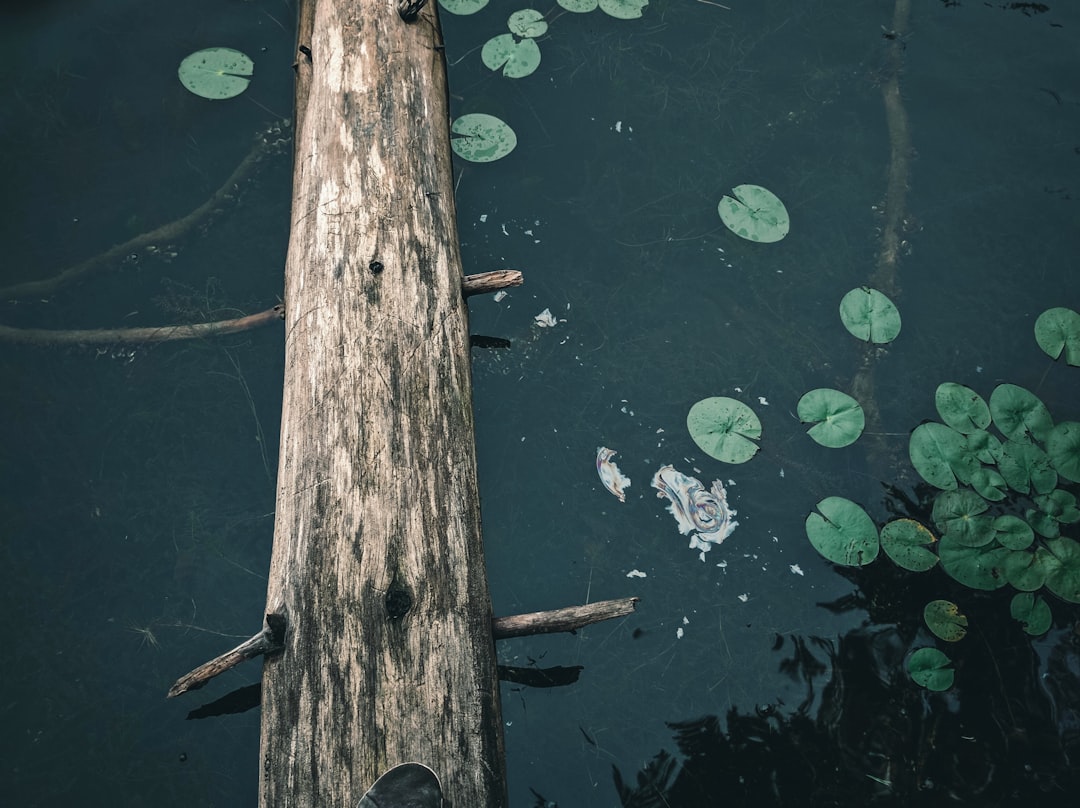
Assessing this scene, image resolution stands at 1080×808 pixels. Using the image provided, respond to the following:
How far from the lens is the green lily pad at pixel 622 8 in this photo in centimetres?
377

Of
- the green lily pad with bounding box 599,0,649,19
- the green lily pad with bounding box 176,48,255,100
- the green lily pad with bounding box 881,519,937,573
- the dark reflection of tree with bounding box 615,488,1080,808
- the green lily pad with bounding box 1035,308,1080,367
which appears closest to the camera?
the dark reflection of tree with bounding box 615,488,1080,808

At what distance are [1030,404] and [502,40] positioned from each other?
9.07ft

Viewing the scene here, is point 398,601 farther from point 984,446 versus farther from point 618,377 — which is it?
point 984,446

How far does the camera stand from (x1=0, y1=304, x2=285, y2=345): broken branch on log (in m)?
3.09

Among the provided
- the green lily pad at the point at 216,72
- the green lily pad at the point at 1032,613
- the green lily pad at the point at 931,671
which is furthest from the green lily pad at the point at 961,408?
the green lily pad at the point at 216,72

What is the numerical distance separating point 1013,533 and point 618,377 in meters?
1.56

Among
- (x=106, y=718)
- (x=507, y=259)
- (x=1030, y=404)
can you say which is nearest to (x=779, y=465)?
(x=1030, y=404)

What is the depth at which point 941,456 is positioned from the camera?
9.66ft

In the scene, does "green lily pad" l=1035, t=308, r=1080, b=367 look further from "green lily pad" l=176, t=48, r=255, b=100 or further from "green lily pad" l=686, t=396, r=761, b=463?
"green lily pad" l=176, t=48, r=255, b=100

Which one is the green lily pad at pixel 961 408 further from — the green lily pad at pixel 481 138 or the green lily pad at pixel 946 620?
the green lily pad at pixel 481 138

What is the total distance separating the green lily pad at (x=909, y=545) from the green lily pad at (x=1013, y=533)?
231 millimetres

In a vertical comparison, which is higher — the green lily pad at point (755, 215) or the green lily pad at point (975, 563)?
the green lily pad at point (755, 215)

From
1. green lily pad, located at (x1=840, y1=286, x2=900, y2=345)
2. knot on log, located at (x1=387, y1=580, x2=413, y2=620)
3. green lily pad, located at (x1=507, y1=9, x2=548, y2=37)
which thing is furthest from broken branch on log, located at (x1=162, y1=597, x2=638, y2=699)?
green lily pad, located at (x1=507, y1=9, x2=548, y2=37)

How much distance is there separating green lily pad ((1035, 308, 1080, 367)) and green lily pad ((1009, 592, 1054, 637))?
1.05m
